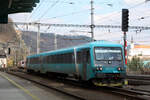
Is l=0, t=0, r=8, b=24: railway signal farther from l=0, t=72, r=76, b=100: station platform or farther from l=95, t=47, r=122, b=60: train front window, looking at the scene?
l=95, t=47, r=122, b=60: train front window

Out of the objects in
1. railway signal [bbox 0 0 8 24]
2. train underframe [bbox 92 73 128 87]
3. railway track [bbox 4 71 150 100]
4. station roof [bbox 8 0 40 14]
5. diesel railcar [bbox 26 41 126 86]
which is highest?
station roof [bbox 8 0 40 14]

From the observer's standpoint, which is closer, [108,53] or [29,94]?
[29,94]

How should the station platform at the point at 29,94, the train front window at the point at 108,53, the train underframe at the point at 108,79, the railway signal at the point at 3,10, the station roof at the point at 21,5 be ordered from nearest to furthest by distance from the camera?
the station platform at the point at 29,94, the train underframe at the point at 108,79, the train front window at the point at 108,53, the station roof at the point at 21,5, the railway signal at the point at 3,10

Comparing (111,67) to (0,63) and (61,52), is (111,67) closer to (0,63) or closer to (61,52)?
(61,52)

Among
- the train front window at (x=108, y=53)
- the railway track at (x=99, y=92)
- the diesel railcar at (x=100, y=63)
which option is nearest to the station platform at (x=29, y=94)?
the railway track at (x=99, y=92)

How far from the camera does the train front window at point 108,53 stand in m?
16.8

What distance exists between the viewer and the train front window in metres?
16.8

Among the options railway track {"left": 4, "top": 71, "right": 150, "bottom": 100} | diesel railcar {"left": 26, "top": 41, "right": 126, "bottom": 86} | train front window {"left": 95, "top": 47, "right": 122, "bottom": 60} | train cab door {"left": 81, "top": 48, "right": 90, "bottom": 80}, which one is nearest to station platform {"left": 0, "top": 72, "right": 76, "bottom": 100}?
railway track {"left": 4, "top": 71, "right": 150, "bottom": 100}

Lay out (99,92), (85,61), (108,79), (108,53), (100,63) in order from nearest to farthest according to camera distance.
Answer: (99,92), (108,79), (100,63), (108,53), (85,61)

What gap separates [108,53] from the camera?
56.0 ft

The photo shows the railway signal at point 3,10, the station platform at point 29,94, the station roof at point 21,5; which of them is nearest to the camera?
the station platform at point 29,94

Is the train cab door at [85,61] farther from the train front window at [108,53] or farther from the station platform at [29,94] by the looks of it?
the station platform at [29,94]

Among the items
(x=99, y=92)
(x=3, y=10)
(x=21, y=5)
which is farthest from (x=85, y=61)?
(x=3, y=10)

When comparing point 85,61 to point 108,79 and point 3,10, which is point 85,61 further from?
point 3,10
